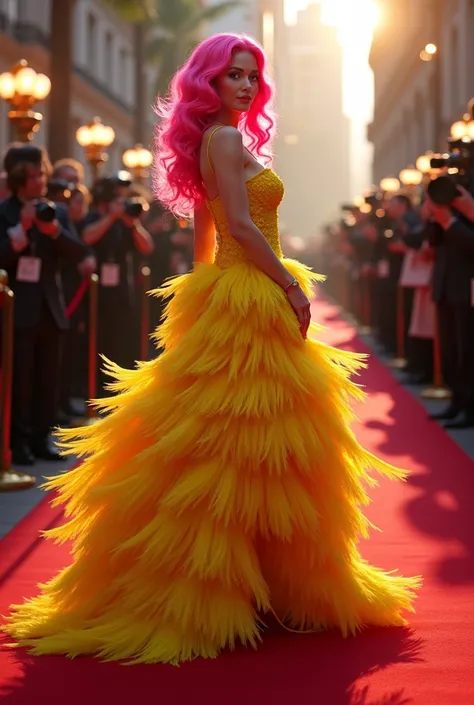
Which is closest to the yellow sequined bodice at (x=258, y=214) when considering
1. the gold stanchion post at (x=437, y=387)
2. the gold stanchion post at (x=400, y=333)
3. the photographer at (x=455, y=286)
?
the photographer at (x=455, y=286)

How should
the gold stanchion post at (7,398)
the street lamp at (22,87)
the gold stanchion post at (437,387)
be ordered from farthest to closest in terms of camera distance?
the gold stanchion post at (437,387) → the street lamp at (22,87) → the gold stanchion post at (7,398)

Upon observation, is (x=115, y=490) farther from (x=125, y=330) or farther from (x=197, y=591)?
(x=125, y=330)

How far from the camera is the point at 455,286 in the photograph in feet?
33.8

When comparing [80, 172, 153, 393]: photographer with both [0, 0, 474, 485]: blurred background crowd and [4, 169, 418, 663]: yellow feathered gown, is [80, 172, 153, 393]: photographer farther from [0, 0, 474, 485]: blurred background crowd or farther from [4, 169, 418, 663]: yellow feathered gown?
[4, 169, 418, 663]: yellow feathered gown

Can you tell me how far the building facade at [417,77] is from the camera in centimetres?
3066

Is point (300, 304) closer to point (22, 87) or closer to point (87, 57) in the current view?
point (22, 87)

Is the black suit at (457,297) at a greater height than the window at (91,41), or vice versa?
the window at (91,41)

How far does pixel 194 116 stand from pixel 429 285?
8057mm

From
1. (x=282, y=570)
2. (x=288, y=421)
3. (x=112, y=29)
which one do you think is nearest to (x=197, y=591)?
(x=282, y=570)

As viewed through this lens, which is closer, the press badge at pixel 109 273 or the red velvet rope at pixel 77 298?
the red velvet rope at pixel 77 298

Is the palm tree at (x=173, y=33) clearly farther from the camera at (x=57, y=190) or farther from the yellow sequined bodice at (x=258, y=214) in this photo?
the yellow sequined bodice at (x=258, y=214)

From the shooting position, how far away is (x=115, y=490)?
4.46 meters

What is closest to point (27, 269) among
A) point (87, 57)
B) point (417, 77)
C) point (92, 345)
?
point (92, 345)

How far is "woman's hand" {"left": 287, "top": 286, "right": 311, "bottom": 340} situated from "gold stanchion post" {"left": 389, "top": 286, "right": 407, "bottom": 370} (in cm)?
1175
